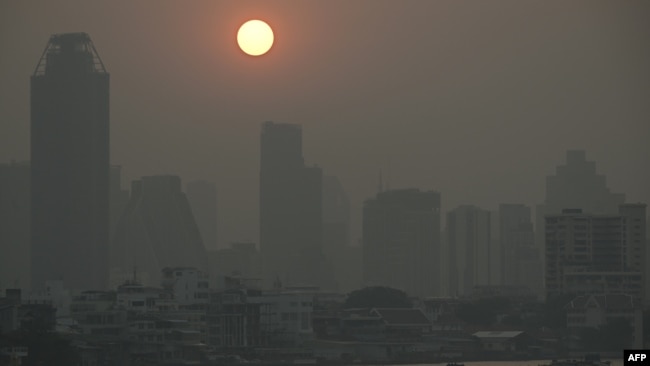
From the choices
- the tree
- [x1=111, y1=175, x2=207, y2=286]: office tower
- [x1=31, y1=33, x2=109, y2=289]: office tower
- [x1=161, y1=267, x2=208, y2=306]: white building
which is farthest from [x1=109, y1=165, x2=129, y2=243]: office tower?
[x1=161, y1=267, x2=208, y2=306]: white building

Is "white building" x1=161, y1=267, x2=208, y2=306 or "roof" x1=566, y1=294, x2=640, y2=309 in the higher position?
"white building" x1=161, y1=267, x2=208, y2=306

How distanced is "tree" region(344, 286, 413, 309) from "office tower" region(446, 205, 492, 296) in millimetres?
29206

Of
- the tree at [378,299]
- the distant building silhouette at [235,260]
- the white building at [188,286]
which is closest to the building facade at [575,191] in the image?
the distant building silhouette at [235,260]

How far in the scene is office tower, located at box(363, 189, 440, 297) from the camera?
267 feet

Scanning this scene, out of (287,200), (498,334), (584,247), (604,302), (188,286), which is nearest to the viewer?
(188,286)

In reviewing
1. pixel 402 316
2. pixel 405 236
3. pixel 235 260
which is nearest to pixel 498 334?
pixel 402 316

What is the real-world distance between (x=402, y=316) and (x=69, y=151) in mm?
22852

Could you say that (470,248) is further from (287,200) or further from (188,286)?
(188,286)

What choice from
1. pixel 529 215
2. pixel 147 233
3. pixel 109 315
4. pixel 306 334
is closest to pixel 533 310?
pixel 306 334

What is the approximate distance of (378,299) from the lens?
173 feet

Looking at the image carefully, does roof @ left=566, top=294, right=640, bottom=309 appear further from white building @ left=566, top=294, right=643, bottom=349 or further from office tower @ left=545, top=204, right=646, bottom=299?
office tower @ left=545, top=204, right=646, bottom=299

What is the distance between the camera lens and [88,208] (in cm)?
6712

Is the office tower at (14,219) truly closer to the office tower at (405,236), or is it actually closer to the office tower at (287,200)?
the office tower at (287,200)

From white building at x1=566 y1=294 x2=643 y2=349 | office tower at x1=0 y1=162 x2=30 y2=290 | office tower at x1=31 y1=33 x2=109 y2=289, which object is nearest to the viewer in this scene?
white building at x1=566 y1=294 x2=643 y2=349
